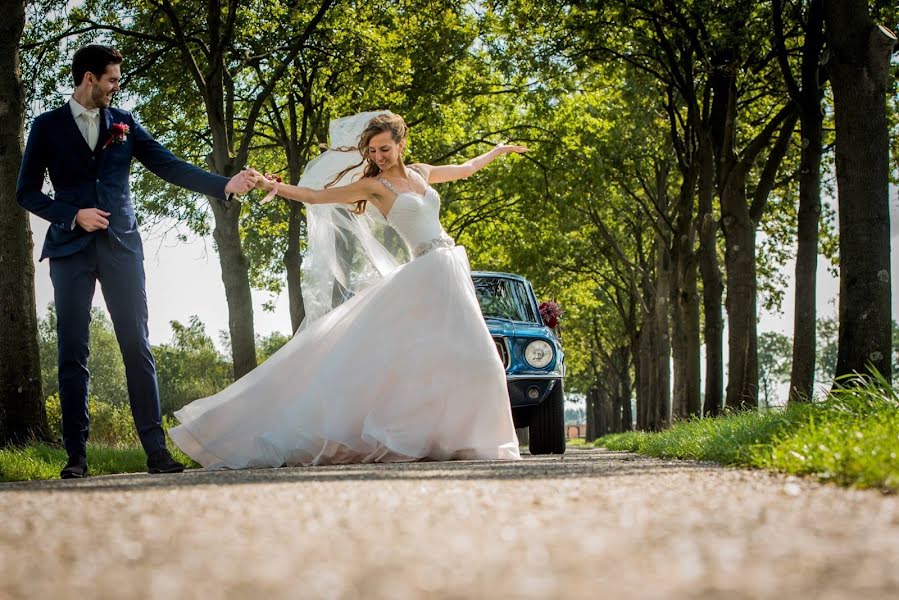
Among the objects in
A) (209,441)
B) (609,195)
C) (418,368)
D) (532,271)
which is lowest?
(209,441)

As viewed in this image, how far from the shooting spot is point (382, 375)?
7672 millimetres

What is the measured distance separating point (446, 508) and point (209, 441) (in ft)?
15.6

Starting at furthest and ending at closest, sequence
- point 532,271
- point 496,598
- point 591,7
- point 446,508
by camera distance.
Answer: point 532,271 < point 591,7 < point 446,508 < point 496,598

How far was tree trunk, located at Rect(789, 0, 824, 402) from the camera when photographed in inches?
495

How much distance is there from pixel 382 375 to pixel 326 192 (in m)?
1.64

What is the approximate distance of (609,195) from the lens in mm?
26031

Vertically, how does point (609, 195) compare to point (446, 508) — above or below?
above

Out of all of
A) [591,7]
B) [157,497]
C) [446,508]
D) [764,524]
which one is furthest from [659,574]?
[591,7]

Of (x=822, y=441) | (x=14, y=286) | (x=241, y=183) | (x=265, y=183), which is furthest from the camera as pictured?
(x=14, y=286)

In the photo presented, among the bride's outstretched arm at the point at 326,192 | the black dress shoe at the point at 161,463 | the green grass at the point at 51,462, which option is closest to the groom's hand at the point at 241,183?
the bride's outstretched arm at the point at 326,192

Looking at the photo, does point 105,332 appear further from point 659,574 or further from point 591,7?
point 659,574

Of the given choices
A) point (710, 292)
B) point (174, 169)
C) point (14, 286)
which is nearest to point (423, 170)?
point (174, 169)

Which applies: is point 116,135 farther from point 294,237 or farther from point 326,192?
point 294,237

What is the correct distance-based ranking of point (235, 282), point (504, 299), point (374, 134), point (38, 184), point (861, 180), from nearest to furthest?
point (38, 184) → point (374, 134) → point (861, 180) → point (504, 299) → point (235, 282)
